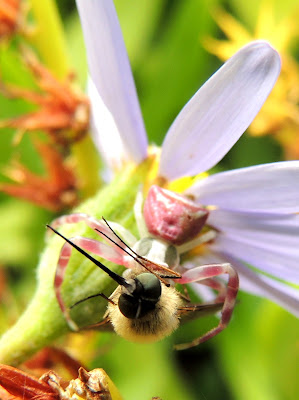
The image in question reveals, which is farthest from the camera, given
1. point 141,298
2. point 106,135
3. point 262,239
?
point 106,135

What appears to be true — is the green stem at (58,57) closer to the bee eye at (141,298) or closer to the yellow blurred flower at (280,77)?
the yellow blurred flower at (280,77)

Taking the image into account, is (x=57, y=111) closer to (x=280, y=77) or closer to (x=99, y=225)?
(x=99, y=225)

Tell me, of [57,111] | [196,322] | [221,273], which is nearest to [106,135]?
[57,111]

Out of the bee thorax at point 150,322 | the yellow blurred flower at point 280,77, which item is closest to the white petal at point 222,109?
the bee thorax at point 150,322

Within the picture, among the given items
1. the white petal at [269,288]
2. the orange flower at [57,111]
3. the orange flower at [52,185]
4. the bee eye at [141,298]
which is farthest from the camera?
the orange flower at [52,185]

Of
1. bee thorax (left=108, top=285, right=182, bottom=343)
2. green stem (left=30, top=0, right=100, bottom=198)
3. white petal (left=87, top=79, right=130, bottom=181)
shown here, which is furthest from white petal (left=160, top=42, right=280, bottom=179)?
green stem (left=30, top=0, right=100, bottom=198)
